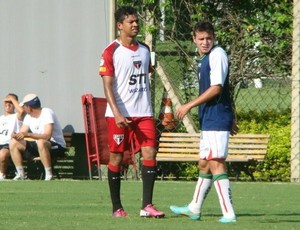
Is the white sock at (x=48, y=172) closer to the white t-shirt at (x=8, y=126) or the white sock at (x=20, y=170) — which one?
the white sock at (x=20, y=170)

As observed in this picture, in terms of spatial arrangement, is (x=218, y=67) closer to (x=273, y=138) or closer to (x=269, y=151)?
(x=269, y=151)

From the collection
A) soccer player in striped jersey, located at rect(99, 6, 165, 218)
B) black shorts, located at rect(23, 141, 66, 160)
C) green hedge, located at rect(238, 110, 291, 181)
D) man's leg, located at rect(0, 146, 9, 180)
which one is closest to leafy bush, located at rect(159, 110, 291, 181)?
green hedge, located at rect(238, 110, 291, 181)

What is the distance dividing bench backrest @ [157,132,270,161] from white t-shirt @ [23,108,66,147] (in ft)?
5.13

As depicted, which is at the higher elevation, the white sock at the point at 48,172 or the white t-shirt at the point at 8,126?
the white t-shirt at the point at 8,126

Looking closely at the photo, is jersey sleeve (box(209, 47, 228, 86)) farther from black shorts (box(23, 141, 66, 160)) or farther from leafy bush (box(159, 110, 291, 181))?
black shorts (box(23, 141, 66, 160))

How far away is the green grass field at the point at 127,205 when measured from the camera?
31.3ft

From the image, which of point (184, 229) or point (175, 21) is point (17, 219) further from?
point (175, 21)

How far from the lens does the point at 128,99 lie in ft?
34.6

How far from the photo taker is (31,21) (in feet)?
60.8

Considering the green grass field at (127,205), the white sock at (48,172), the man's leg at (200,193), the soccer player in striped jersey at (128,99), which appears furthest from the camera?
the white sock at (48,172)

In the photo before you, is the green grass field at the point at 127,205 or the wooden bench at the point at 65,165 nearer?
the green grass field at the point at 127,205

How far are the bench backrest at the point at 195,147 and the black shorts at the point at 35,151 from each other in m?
1.54

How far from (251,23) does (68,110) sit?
10.7 ft

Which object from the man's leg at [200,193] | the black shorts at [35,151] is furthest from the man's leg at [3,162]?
the man's leg at [200,193]
